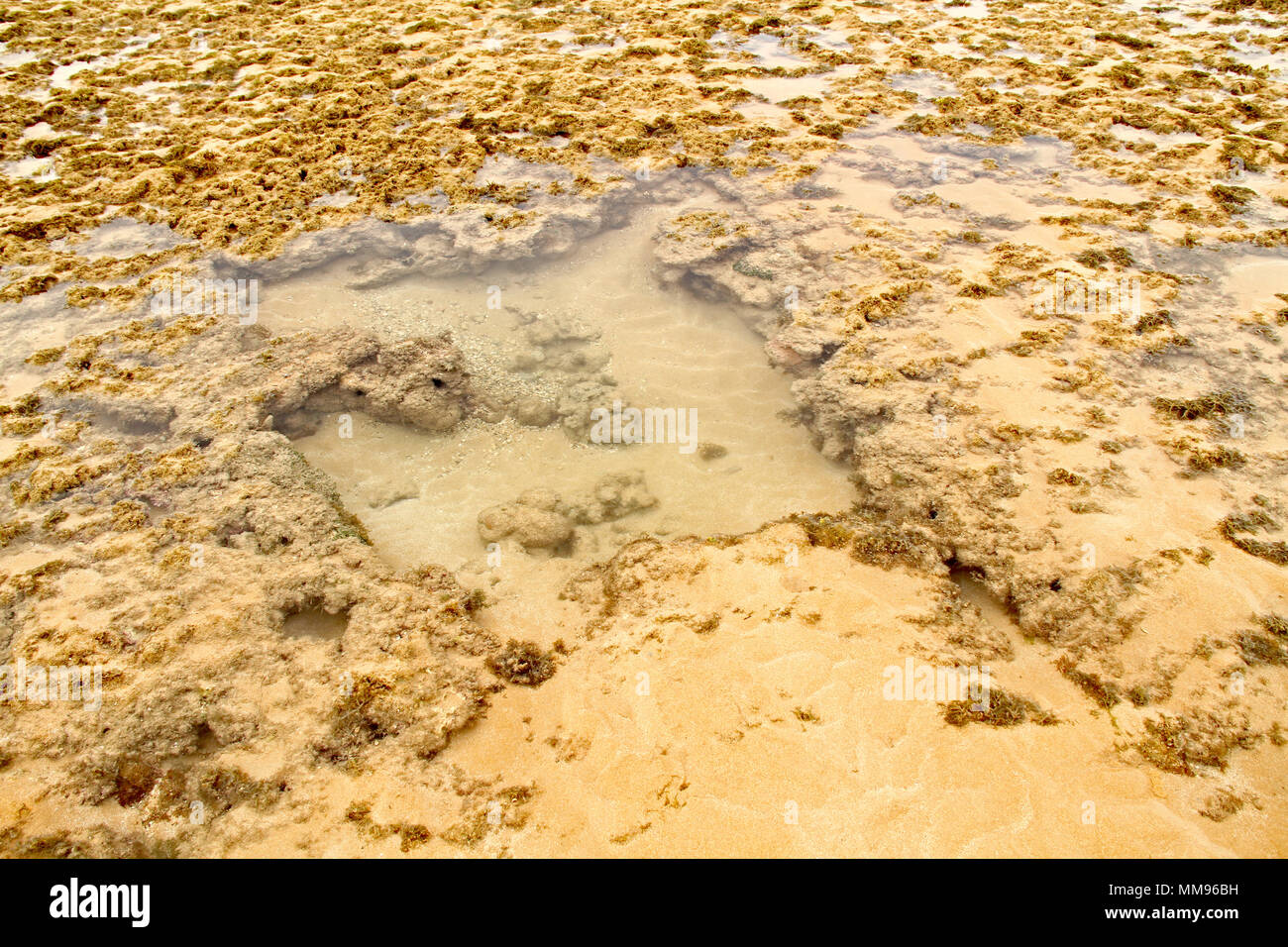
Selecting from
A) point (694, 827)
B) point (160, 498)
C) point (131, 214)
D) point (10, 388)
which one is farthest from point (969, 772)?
point (131, 214)

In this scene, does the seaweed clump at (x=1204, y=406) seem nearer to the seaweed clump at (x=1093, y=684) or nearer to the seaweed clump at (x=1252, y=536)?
the seaweed clump at (x=1252, y=536)

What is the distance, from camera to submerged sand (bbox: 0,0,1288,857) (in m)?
3.61

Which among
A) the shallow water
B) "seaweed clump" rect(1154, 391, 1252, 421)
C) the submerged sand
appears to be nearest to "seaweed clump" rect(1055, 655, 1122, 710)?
the submerged sand

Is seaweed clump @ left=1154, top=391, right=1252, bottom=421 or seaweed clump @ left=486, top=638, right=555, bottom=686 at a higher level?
seaweed clump @ left=1154, top=391, right=1252, bottom=421

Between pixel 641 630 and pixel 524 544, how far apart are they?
1.26 m

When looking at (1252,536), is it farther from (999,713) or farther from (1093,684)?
(999,713)

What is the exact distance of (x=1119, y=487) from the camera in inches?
195

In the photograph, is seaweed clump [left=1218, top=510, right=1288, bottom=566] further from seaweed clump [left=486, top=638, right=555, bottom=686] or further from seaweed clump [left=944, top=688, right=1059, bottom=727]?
seaweed clump [left=486, top=638, right=555, bottom=686]

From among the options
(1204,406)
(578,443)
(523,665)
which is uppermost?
(1204,406)

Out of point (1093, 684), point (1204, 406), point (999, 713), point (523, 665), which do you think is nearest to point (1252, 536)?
Result: point (1204, 406)

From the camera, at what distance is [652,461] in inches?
230

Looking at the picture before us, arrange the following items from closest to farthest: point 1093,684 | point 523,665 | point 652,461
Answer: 1. point 1093,684
2. point 523,665
3. point 652,461
